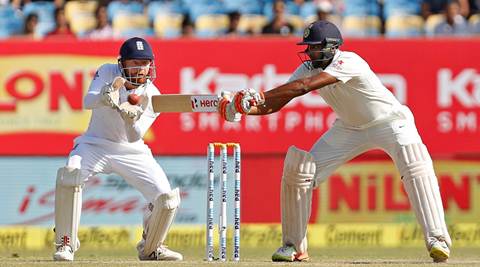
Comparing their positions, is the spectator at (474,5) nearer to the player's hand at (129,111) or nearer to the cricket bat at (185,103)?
the cricket bat at (185,103)

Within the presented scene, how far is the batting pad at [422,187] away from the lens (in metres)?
8.62

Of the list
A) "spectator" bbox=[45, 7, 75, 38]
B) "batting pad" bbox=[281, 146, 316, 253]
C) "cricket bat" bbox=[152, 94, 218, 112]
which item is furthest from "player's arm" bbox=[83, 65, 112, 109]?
"spectator" bbox=[45, 7, 75, 38]

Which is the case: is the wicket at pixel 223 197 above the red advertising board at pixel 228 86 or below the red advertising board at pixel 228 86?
below

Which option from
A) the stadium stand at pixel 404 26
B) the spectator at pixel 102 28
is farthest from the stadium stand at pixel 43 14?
the stadium stand at pixel 404 26

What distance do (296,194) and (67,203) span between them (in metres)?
1.57

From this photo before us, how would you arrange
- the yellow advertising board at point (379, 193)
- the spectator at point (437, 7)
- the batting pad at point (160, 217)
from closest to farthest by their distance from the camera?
1. the batting pad at point (160, 217)
2. the yellow advertising board at point (379, 193)
3. the spectator at point (437, 7)

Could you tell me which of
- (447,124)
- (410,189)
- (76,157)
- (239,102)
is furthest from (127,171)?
(447,124)

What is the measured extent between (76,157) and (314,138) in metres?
3.71

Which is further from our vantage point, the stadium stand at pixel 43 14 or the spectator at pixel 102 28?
the stadium stand at pixel 43 14

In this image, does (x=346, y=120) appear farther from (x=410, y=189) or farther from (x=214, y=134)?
(x=214, y=134)

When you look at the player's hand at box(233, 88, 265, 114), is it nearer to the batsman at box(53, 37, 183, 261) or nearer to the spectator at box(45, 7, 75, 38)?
the batsman at box(53, 37, 183, 261)

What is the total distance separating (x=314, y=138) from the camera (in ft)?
39.5

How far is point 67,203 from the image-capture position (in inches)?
343

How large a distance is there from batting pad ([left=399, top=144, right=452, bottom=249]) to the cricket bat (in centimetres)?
136
